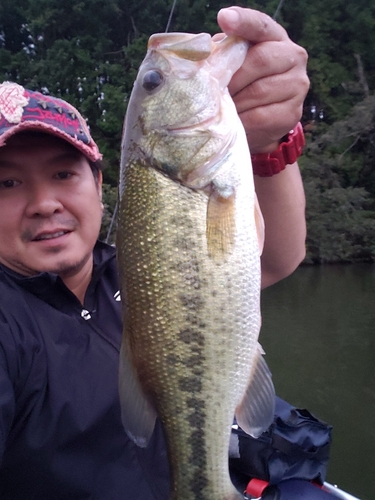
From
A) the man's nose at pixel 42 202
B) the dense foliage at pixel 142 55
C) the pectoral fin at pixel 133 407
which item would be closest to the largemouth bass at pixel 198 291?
the pectoral fin at pixel 133 407

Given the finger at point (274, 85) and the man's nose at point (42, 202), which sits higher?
the finger at point (274, 85)

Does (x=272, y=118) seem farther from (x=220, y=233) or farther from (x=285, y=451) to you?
(x=285, y=451)

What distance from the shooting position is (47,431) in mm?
1454

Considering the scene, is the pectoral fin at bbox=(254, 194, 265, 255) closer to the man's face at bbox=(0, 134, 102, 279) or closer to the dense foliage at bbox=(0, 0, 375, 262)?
the man's face at bbox=(0, 134, 102, 279)

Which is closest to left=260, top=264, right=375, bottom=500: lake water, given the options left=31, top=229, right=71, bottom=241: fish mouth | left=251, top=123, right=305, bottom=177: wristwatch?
left=251, top=123, right=305, bottom=177: wristwatch

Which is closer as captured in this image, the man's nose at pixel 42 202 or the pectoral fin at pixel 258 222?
the pectoral fin at pixel 258 222

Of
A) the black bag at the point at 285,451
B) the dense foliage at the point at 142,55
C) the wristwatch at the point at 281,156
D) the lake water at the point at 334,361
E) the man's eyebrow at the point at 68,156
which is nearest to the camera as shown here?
the wristwatch at the point at 281,156

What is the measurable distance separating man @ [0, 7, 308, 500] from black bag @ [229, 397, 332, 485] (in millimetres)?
671

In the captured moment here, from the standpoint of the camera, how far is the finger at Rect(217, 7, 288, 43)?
127cm

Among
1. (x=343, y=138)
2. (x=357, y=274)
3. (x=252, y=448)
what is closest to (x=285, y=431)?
(x=252, y=448)

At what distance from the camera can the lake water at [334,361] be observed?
470 centimetres

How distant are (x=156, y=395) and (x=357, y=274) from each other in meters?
14.1

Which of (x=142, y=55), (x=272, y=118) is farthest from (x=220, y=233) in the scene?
(x=142, y=55)

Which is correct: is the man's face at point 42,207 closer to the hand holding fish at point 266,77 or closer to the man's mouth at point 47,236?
the man's mouth at point 47,236
